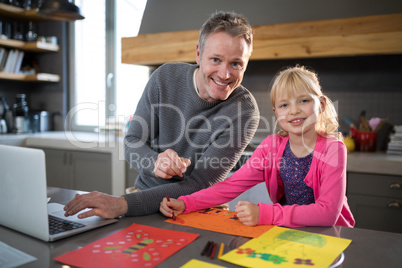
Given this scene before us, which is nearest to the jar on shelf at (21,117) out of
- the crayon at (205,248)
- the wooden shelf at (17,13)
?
the wooden shelf at (17,13)

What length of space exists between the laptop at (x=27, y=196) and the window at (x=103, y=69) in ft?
8.46

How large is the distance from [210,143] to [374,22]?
1533 millimetres

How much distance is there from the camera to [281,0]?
9.02ft

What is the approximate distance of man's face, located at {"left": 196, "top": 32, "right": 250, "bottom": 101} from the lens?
4.29ft

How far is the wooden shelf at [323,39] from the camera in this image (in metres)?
2.23

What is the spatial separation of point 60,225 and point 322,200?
800 mm

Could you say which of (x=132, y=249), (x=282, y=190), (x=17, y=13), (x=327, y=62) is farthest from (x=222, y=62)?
(x=17, y=13)

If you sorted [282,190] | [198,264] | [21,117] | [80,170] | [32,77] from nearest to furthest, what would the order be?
1. [198,264]
2. [282,190]
3. [80,170]
4. [21,117]
5. [32,77]

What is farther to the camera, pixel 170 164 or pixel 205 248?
pixel 170 164

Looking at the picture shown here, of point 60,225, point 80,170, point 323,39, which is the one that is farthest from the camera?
point 80,170

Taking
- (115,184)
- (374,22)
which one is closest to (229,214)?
(374,22)

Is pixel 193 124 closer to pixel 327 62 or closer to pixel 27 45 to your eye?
pixel 327 62

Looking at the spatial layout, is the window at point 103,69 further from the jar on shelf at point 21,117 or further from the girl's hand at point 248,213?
the girl's hand at point 248,213

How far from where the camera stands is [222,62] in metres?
1.34
